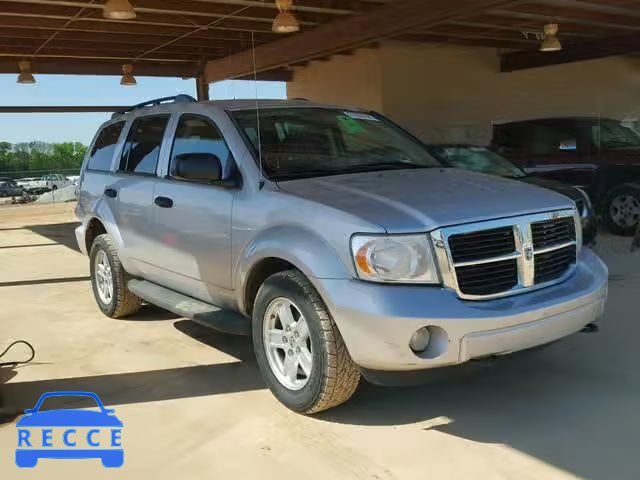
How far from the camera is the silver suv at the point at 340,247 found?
11.1ft

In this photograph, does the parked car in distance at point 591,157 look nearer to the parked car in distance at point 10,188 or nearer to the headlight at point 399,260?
the headlight at point 399,260

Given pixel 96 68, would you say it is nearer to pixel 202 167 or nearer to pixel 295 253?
pixel 202 167

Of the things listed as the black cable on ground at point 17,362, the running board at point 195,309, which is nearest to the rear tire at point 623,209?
the running board at point 195,309

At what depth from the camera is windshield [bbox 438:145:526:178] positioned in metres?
9.34

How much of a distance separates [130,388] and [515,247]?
2.68 metres

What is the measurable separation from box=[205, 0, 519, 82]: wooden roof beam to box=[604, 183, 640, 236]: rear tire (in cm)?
341

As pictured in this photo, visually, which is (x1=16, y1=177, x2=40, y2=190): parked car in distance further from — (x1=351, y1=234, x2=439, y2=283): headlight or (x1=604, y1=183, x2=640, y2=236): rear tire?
(x1=351, y1=234, x2=439, y2=283): headlight

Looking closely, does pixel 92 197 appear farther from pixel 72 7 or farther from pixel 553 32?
pixel 553 32

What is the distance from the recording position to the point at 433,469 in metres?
3.21

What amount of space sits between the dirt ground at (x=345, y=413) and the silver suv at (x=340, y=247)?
336mm

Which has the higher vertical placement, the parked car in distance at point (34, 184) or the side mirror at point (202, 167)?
the side mirror at point (202, 167)

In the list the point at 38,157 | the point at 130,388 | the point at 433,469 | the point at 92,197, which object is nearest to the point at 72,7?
the point at 92,197

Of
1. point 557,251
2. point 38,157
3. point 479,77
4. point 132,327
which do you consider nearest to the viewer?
point 557,251

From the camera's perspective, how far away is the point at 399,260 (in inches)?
134
